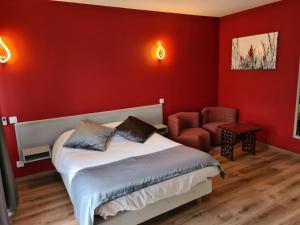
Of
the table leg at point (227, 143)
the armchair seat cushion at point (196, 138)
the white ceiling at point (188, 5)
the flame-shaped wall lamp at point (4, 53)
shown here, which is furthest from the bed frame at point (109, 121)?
the white ceiling at point (188, 5)

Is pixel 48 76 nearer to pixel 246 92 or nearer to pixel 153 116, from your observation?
pixel 153 116

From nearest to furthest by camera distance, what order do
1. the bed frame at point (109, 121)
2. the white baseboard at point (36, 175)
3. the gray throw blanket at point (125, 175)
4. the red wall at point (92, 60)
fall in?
the gray throw blanket at point (125, 175)
the bed frame at point (109, 121)
the red wall at point (92, 60)
the white baseboard at point (36, 175)

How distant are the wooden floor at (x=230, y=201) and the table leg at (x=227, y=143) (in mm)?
361

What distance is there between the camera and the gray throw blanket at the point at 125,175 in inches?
81.1

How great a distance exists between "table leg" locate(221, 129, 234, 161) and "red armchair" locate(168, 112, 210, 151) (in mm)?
279

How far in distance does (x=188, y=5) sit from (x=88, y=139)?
8.99 ft

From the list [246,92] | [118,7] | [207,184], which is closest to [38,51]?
[118,7]

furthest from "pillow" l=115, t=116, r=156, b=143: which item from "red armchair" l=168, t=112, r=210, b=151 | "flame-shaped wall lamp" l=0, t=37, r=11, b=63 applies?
"flame-shaped wall lamp" l=0, t=37, r=11, b=63

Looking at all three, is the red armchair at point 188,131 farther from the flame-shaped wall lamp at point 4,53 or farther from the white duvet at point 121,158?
the flame-shaped wall lamp at point 4,53

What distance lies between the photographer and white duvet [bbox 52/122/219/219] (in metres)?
2.15

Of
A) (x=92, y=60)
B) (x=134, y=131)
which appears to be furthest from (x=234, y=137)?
(x=92, y=60)

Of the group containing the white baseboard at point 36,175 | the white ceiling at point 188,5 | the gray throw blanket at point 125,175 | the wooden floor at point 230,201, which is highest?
the white ceiling at point 188,5

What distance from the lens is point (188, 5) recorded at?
388cm

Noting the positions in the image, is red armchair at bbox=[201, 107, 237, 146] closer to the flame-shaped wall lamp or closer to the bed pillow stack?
the bed pillow stack
